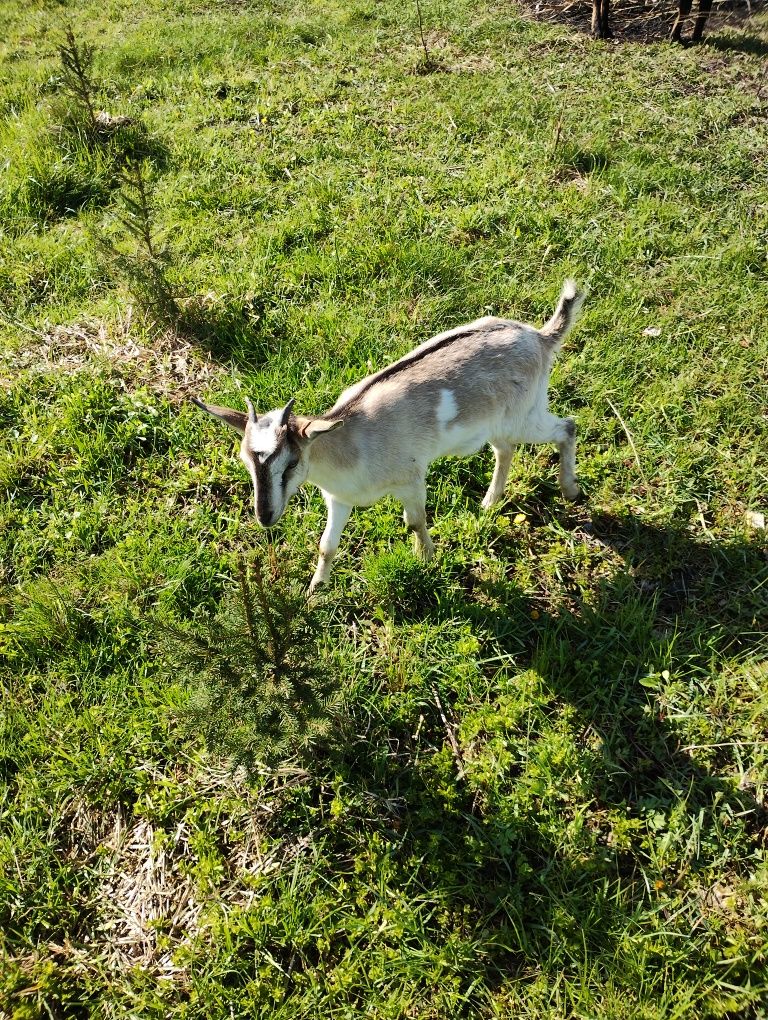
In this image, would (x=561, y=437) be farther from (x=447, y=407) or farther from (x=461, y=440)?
(x=447, y=407)

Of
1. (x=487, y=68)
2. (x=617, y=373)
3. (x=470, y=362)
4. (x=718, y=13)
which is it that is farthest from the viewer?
(x=718, y=13)

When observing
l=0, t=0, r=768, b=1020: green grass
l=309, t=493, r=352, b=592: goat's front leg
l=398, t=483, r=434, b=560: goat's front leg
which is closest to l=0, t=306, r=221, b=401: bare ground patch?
l=0, t=0, r=768, b=1020: green grass

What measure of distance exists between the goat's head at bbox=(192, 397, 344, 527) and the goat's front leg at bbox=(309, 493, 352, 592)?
68 centimetres

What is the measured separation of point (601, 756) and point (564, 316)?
2.62 m

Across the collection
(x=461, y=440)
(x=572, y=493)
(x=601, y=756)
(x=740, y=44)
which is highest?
(x=740, y=44)

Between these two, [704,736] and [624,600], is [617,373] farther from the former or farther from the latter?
[704,736]

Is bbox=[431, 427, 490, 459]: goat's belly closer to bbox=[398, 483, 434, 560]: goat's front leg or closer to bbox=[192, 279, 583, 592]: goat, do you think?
bbox=[192, 279, 583, 592]: goat

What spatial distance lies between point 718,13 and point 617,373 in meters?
7.35

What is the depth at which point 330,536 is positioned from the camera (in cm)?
379

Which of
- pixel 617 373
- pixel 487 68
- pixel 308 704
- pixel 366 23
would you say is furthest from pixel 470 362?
pixel 366 23

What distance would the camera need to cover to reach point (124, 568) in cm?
390

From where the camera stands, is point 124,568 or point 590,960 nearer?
point 590,960

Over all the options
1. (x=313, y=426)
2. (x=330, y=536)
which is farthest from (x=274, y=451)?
(x=330, y=536)

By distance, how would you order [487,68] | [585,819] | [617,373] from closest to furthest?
1. [585,819]
2. [617,373]
3. [487,68]
